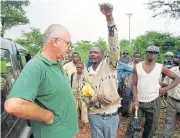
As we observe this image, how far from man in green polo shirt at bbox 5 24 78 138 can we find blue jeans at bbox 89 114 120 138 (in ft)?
4.15

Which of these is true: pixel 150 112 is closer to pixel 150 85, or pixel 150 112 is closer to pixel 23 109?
pixel 150 85

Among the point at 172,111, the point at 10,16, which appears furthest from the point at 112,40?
the point at 10,16

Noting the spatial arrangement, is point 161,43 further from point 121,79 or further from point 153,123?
point 153,123

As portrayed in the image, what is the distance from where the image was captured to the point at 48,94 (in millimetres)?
2074

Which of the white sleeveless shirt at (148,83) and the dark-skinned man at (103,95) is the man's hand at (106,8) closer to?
the dark-skinned man at (103,95)

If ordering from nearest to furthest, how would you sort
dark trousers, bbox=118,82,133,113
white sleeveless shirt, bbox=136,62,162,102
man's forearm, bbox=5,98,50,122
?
man's forearm, bbox=5,98,50,122 < white sleeveless shirt, bbox=136,62,162,102 < dark trousers, bbox=118,82,133,113

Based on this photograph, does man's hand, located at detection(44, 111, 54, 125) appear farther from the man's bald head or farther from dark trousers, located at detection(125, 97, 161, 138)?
dark trousers, located at detection(125, 97, 161, 138)

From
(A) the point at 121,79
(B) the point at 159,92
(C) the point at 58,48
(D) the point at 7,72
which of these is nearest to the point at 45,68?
(C) the point at 58,48

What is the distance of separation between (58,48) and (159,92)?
2.84 m

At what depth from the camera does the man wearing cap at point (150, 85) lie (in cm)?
457

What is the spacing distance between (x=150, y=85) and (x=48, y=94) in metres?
2.76

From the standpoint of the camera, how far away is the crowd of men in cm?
198

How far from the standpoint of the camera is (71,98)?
7.45 feet

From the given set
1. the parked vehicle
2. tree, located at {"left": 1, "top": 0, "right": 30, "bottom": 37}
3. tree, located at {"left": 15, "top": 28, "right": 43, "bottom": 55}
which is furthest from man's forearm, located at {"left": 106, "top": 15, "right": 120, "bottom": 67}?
tree, located at {"left": 1, "top": 0, "right": 30, "bottom": 37}
